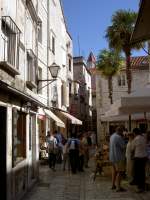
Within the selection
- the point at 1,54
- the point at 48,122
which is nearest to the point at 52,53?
the point at 48,122

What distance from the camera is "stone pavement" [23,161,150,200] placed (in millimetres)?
11031

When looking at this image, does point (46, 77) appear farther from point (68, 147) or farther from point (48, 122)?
point (68, 147)

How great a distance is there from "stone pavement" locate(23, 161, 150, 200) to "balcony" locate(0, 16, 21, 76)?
383 cm

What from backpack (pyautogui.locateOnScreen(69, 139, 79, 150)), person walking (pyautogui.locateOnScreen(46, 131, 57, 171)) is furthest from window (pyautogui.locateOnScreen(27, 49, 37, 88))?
person walking (pyautogui.locateOnScreen(46, 131, 57, 171))

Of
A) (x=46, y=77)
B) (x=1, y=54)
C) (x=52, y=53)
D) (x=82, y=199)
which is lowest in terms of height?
(x=82, y=199)

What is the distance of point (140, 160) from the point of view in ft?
36.9

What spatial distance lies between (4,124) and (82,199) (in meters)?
3.30

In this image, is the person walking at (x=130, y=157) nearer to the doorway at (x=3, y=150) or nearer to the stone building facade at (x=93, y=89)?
the doorway at (x=3, y=150)

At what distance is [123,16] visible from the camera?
30875mm

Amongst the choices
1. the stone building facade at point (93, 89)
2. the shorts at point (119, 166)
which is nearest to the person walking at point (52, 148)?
the shorts at point (119, 166)

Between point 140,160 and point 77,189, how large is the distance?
2587 mm

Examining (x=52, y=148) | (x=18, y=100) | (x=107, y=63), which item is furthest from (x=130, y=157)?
(x=107, y=63)

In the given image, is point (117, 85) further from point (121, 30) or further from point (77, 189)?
point (77, 189)

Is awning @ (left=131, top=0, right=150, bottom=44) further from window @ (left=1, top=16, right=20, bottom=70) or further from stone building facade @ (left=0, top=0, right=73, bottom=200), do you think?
window @ (left=1, top=16, right=20, bottom=70)
